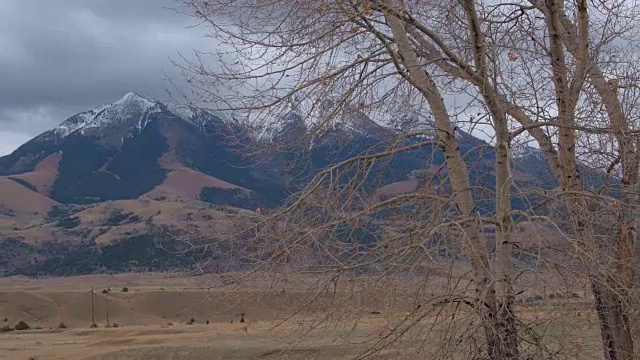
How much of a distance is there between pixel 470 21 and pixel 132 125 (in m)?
148

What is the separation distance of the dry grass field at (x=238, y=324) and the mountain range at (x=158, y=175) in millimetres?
773

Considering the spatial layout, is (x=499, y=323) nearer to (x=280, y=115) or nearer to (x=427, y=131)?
(x=427, y=131)

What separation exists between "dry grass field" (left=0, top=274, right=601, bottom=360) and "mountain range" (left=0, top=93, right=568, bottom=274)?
773mm

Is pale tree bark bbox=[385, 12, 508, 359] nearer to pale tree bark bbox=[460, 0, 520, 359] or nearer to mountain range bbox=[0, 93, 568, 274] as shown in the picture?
pale tree bark bbox=[460, 0, 520, 359]

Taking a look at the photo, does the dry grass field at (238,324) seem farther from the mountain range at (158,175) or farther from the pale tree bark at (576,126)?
the mountain range at (158,175)

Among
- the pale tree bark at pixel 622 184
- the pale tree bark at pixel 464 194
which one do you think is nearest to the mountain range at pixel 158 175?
the pale tree bark at pixel 464 194

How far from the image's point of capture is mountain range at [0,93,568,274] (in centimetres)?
794

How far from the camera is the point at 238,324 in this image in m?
31.9

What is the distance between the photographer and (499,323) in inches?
255

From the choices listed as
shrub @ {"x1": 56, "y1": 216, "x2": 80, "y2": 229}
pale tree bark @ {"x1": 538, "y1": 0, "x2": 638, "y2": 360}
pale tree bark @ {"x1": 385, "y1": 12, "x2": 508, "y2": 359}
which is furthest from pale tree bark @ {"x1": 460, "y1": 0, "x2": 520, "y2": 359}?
shrub @ {"x1": 56, "y1": 216, "x2": 80, "y2": 229}

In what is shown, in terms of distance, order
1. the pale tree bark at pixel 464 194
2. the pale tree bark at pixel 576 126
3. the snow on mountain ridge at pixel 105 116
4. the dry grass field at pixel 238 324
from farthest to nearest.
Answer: the snow on mountain ridge at pixel 105 116 < the pale tree bark at pixel 576 126 < the dry grass field at pixel 238 324 < the pale tree bark at pixel 464 194

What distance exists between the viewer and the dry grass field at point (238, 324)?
668 centimetres

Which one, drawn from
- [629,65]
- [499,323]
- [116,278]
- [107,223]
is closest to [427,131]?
[499,323]

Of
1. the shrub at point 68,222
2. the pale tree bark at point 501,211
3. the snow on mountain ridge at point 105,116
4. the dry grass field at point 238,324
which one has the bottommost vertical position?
the dry grass field at point 238,324
